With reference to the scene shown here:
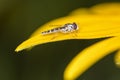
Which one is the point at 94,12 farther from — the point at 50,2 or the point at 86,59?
the point at 86,59

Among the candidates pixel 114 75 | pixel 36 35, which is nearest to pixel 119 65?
pixel 114 75

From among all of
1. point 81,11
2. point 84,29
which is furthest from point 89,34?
point 81,11

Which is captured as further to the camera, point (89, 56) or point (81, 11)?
point (81, 11)

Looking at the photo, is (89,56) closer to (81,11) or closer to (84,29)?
(84,29)

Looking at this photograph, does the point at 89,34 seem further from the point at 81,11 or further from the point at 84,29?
the point at 81,11

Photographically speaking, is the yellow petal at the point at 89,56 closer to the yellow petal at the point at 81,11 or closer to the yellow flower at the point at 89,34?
the yellow flower at the point at 89,34

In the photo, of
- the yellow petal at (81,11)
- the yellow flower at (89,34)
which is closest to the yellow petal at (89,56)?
the yellow flower at (89,34)

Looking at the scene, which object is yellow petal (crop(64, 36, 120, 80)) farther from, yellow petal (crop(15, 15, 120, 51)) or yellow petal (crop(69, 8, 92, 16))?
yellow petal (crop(69, 8, 92, 16))
